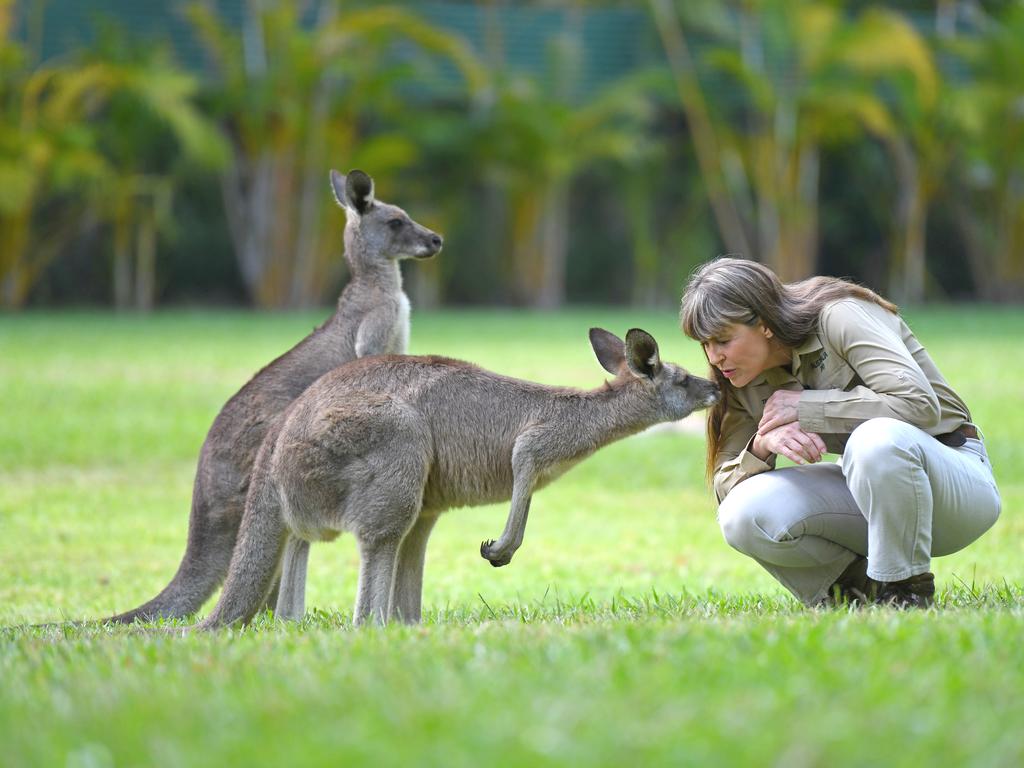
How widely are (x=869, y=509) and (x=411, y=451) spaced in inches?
49.9

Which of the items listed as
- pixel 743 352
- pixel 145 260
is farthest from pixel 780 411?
pixel 145 260

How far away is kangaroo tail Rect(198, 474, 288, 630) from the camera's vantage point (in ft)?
13.8

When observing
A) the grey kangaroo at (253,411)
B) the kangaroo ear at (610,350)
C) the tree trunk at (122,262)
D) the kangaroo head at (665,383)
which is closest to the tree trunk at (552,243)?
the tree trunk at (122,262)

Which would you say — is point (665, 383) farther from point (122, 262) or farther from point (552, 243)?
point (552, 243)

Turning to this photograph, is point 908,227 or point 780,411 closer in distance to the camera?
point 780,411

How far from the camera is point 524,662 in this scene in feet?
9.87

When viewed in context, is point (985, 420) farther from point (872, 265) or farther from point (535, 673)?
point (872, 265)

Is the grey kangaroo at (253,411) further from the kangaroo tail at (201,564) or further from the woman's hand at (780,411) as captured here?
the woman's hand at (780,411)

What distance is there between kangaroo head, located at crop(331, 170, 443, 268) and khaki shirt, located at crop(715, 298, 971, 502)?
2.28m

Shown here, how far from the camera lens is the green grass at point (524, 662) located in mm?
2385

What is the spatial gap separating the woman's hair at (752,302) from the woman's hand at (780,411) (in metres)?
0.15

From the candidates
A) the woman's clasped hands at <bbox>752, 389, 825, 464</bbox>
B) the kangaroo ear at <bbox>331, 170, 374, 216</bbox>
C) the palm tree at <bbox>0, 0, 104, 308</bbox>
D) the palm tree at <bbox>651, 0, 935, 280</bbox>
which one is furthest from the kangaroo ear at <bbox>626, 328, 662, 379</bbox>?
the palm tree at <bbox>651, 0, 935, 280</bbox>

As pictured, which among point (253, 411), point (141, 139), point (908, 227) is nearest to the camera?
point (253, 411)

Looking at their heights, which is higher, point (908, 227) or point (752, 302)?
point (908, 227)
